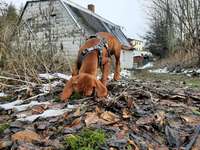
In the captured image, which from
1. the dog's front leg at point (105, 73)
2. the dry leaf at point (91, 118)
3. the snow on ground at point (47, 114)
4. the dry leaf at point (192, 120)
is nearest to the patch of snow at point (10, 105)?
the snow on ground at point (47, 114)

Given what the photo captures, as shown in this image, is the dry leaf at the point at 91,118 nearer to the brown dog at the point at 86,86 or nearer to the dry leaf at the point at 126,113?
the dry leaf at the point at 126,113

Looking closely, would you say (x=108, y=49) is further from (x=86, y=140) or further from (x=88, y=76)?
(x=86, y=140)

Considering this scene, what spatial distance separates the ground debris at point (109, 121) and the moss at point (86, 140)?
0.03 meters

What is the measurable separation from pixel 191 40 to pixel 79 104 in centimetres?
2013

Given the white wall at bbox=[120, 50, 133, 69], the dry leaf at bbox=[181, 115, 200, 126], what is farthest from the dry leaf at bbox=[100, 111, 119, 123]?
the white wall at bbox=[120, 50, 133, 69]

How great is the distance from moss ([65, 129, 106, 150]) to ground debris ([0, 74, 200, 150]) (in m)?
0.03

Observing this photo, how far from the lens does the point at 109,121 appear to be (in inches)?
163

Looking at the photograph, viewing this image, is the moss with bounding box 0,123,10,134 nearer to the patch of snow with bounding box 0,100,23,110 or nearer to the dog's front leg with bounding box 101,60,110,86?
the patch of snow with bounding box 0,100,23,110

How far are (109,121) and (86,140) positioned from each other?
0.76m

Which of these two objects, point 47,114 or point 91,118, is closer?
point 91,118

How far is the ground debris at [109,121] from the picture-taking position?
3.57 metres

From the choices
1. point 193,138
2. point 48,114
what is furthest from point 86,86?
point 193,138

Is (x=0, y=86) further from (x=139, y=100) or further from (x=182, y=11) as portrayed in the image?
(x=182, y=11)

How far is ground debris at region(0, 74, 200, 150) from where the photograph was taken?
3.57m
